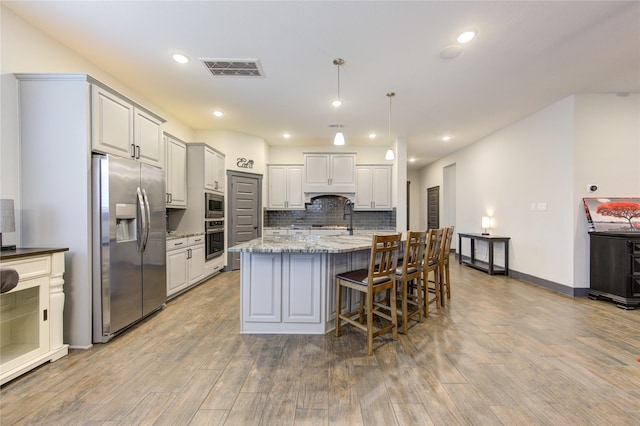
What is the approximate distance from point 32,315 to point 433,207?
29.8ft

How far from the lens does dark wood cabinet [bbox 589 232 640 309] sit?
3266mm

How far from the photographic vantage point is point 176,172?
426 centimetres

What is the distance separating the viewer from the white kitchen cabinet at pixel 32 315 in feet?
6.25

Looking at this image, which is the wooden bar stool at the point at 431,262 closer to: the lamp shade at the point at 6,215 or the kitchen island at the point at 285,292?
the kitchen island at the point at 285,292

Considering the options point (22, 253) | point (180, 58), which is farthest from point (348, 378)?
point (180, 58)

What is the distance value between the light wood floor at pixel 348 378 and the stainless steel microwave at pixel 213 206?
2.07 m

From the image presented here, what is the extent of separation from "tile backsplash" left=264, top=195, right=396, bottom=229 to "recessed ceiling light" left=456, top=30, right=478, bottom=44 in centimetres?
424

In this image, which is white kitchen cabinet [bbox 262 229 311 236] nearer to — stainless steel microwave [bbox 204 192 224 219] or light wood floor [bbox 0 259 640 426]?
stainless steel microwave [bbox 204 192 224 219]

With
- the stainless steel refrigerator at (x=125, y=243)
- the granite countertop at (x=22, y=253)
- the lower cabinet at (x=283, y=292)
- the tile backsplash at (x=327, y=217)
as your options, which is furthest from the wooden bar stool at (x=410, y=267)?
the tile backsplash at (x=327, y=217)

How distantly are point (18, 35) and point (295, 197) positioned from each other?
4675 mm

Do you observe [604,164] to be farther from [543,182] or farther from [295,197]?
[295,197]

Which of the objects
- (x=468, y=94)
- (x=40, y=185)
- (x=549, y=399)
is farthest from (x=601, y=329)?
(x=40, y=185)

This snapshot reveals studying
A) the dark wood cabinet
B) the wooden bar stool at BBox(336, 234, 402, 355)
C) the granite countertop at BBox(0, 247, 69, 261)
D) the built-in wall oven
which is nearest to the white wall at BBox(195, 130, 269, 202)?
the built-in wall oven

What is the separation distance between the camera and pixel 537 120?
439cm
